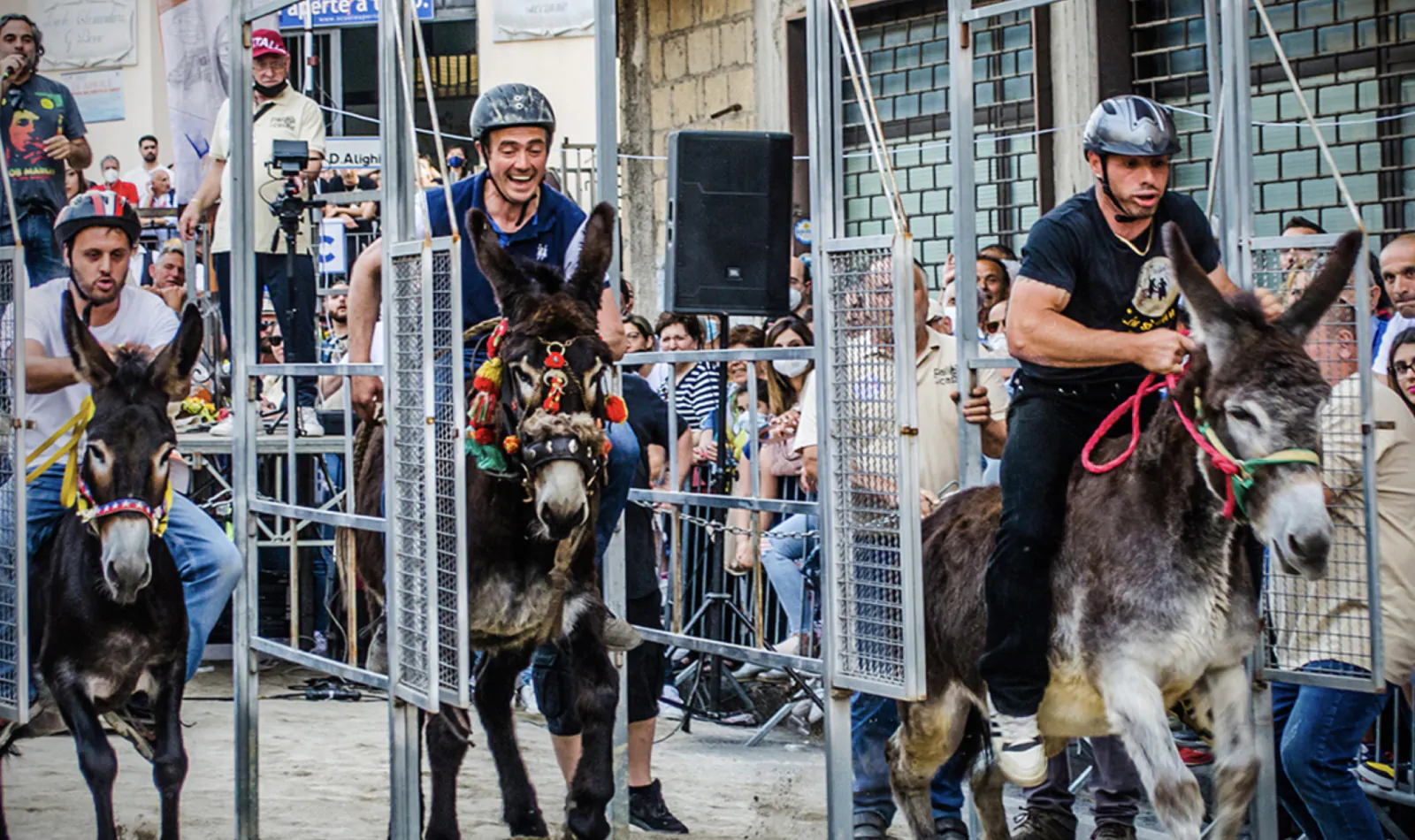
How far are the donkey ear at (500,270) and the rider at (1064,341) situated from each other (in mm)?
1721

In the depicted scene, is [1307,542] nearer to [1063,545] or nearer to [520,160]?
[1063,545]

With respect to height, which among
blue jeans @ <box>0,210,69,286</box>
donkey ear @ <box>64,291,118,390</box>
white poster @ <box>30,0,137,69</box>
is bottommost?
donkey ear @ <box>64,291,118,390</box>

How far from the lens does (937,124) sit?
16203mm

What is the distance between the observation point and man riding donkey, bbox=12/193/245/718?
24.6 ft

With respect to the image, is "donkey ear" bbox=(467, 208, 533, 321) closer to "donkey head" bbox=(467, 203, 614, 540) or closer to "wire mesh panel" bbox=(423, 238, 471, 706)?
"donkey head" bbox=(467, 203, 614, 540)

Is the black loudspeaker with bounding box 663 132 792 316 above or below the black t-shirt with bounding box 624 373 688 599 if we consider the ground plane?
above

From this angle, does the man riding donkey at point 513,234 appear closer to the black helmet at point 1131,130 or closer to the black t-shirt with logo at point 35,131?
the black helmet at point 1131,130

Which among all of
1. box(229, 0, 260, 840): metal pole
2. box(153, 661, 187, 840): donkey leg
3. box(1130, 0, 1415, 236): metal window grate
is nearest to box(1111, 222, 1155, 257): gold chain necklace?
box(229, 0, 260, 840): metal pole

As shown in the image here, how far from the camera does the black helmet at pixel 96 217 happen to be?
7695mm

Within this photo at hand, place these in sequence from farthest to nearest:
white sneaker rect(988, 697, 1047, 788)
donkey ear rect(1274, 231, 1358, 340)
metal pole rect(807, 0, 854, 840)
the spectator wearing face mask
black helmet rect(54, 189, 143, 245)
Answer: the spectator wearing face mask, black helmet rect(54, 189, 143, 245), metal pole rect(807, 0, 854, 840), white sneaker rect(988, 697, 1047, 788), donkey ear rect(1274, 231, 1358, 340)

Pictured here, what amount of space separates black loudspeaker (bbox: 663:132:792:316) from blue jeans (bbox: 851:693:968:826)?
1.73 metres

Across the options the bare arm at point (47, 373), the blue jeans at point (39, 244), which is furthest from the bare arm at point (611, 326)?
the blue jeans at point (39, 244)

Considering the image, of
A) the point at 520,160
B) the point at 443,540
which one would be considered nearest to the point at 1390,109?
the point at 520,160

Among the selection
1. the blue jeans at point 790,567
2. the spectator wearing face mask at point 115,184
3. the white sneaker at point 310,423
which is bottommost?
the blue jeans at point 790,567
